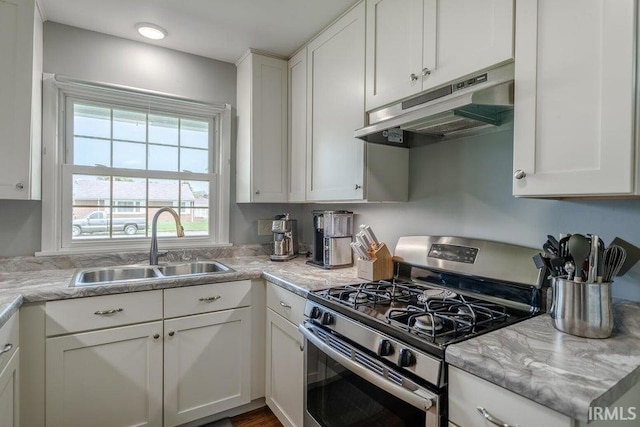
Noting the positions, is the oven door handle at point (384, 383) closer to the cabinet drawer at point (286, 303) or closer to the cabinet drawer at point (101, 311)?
the cabinet drawer at point (286, 303)

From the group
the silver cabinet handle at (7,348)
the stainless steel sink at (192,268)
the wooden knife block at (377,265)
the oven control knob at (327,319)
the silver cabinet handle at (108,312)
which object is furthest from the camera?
the stainless steel sink at (192,268)

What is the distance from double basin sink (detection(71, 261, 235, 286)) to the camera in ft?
6.58

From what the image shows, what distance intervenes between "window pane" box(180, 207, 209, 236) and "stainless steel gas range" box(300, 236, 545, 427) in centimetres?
135

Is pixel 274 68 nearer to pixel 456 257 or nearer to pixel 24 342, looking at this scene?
pixel 456 257

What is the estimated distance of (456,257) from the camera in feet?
5.07

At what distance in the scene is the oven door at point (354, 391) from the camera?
3.24ft

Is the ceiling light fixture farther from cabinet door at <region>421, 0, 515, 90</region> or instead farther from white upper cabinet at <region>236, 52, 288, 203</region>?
cabinet door at <region>421, 0, 515, 90</region>

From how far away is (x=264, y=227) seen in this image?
8.96 ft

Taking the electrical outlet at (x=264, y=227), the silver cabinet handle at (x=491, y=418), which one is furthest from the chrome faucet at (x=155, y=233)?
the silver cabinet handle at (x=491, y=418)

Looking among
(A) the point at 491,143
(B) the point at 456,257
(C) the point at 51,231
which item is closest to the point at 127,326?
(C) the point at 51,231

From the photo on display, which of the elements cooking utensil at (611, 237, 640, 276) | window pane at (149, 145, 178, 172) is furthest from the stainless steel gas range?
window pane at (149, 145, 178, 172)

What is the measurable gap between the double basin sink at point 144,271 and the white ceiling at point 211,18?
4.87 feet

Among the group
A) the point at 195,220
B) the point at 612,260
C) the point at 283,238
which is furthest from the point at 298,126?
the point at 612,260

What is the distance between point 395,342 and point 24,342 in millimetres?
1602
